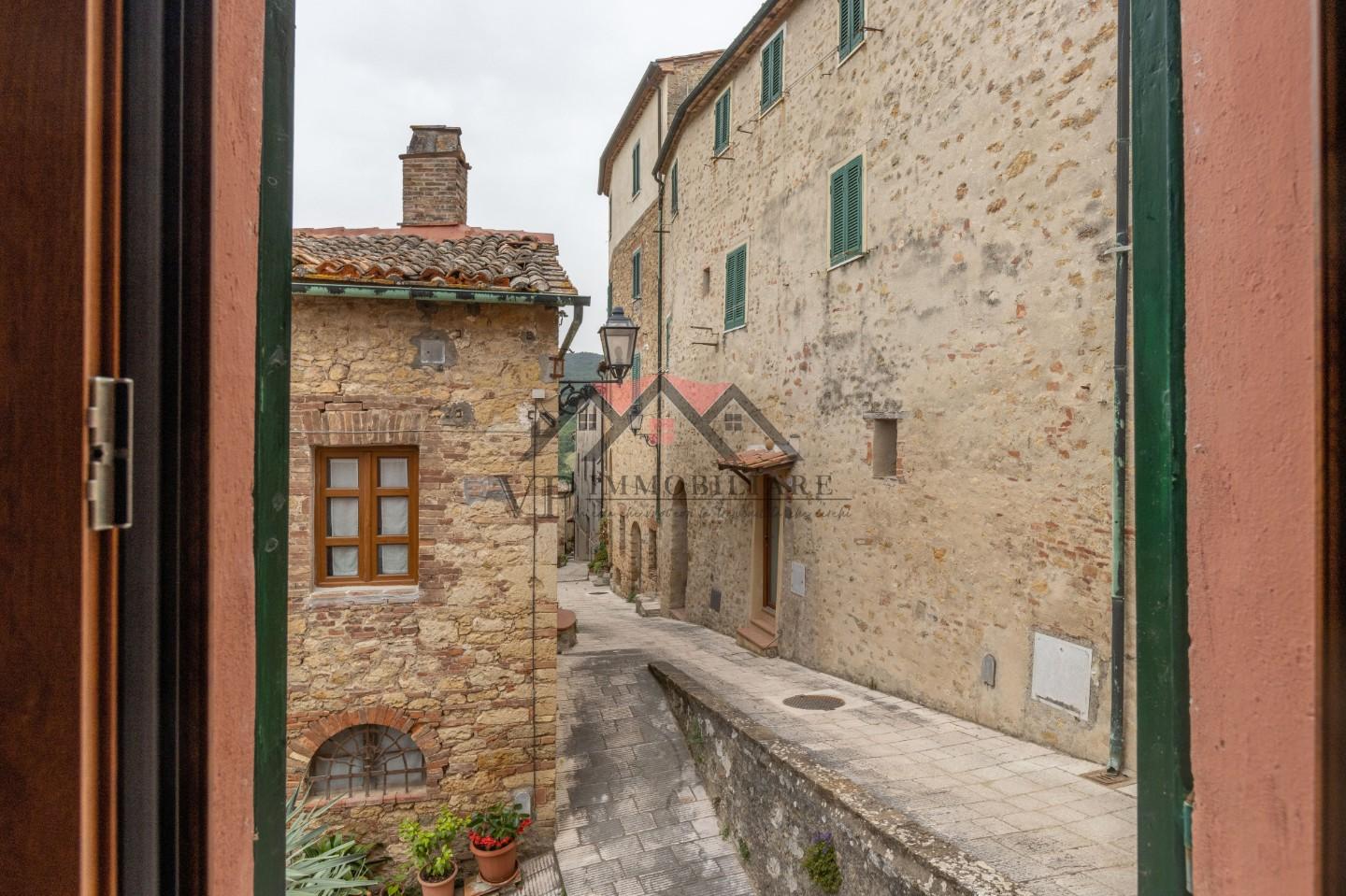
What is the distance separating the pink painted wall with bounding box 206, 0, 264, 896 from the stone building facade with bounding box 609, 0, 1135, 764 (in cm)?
577

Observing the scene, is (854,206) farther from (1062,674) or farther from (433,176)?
(1062,674)

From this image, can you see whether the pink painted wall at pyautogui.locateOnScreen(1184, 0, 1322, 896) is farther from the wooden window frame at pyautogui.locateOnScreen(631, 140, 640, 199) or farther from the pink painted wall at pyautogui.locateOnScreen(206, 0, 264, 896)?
the wooden window frame at pyautogui.locateOnScreen(631, 140, 640, 199)

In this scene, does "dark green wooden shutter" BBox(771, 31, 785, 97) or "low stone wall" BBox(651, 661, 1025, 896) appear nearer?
"low stone wall" BBox(651, 661, 1025, 896)

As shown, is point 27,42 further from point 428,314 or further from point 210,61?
point 428,314

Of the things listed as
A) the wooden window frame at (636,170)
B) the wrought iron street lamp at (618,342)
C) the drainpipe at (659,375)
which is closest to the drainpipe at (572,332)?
the wrought iron street lamp at (618,342)

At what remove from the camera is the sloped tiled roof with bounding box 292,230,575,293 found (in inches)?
227

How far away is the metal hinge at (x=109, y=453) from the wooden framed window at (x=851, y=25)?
9058 millimetres

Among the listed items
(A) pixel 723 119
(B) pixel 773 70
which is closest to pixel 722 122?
(A) pixel 723 119

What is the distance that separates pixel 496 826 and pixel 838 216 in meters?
7.28

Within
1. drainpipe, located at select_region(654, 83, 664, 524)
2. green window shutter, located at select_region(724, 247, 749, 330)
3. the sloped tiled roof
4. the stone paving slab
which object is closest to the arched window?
the stone paving slab

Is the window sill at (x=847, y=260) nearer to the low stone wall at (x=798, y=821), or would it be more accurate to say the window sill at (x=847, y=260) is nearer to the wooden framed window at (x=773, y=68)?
the wooden framed window at (x=773, y=68)

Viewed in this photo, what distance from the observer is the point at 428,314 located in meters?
6.04

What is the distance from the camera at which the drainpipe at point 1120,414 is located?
17.3ft

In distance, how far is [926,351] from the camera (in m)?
7.29
